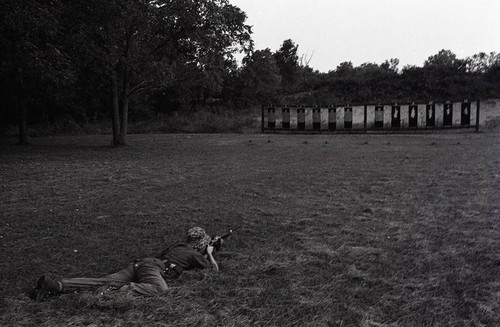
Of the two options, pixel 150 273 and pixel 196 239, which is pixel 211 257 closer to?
pixel 196 239

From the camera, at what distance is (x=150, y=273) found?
398 cm

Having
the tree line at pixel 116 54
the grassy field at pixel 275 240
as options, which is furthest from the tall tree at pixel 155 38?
the grassy field at pixel 275 240

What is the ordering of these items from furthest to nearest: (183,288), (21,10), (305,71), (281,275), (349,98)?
(305,71) → (349,98) → (21,10) → (281,275) → (183,288)

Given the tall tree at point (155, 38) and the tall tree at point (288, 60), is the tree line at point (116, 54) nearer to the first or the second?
the tall tree at point (155, 38)

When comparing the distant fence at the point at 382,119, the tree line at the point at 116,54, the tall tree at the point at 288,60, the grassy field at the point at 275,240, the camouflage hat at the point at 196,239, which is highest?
the tall tree at the point at 288,60

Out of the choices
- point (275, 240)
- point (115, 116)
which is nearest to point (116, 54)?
point (115, 116)

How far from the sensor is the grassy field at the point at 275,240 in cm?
353

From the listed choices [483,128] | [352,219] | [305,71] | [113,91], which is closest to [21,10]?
[113,91]

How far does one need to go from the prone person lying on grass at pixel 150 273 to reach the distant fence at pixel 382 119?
863 inches

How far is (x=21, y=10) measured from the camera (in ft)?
37.5

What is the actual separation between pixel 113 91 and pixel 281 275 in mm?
16020

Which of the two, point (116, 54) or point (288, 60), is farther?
point (288, 60)

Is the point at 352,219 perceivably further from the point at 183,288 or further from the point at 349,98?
the point at 349,98

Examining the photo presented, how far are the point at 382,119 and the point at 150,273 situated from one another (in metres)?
24.6
